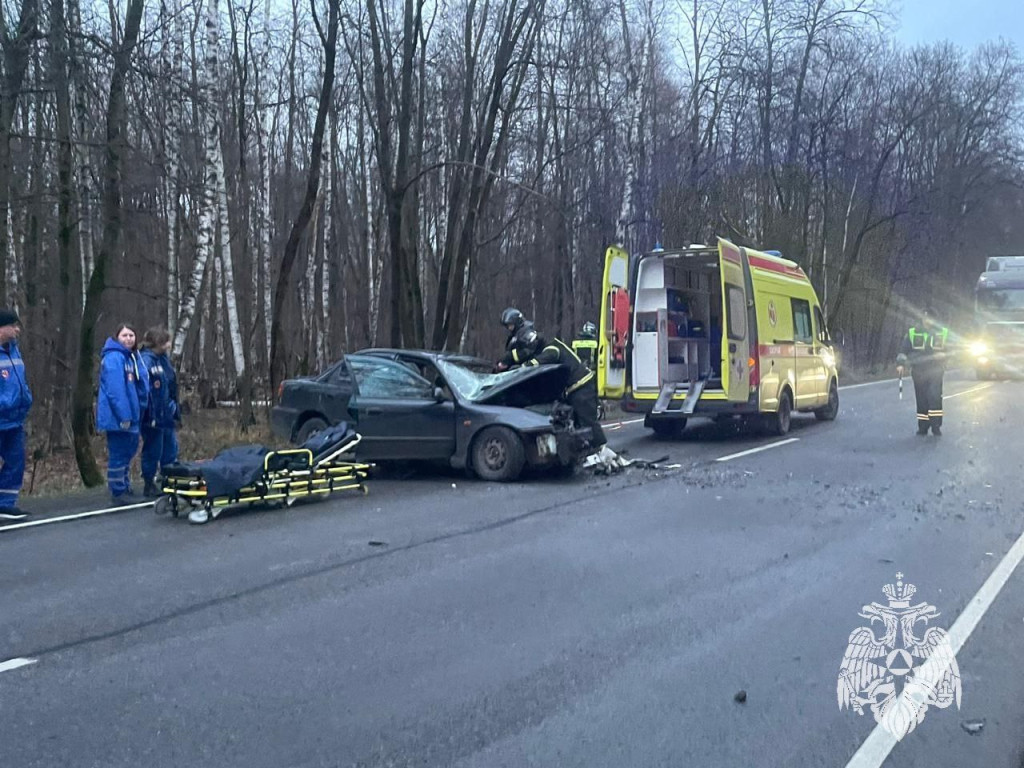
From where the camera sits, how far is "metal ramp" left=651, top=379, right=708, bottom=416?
15.0 meters

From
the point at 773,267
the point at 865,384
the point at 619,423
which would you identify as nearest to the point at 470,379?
the point at 773,267

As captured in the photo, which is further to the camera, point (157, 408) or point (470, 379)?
point (470, 379)

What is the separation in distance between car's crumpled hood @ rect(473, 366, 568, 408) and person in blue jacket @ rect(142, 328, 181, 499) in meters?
3.24

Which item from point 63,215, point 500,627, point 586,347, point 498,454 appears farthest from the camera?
point 586,347

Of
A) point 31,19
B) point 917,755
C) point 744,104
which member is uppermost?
point 744,104

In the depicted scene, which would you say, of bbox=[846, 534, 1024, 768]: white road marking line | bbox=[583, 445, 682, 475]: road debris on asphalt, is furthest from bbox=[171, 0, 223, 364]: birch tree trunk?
bbox=[846, 534, 1024, 768]: white road marking line

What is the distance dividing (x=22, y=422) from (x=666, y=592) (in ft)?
19.9

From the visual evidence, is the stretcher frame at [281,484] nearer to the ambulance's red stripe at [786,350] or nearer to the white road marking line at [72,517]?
the white road marking line at [72,517]

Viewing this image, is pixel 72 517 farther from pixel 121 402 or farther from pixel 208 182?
pixel 208 182

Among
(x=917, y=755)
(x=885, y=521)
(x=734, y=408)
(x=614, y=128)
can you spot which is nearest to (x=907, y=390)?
(x=614, y=128)

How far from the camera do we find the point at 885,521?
9.19 m

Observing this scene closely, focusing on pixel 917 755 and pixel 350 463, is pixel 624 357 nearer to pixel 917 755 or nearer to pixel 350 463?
pixel 350 463

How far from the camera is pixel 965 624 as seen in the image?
6039 mm

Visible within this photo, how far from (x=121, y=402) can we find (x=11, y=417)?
98 cm
